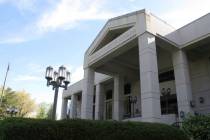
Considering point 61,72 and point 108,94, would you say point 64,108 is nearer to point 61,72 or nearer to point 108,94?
point 108,94

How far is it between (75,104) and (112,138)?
1976 cm

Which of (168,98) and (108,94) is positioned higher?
(108,94)

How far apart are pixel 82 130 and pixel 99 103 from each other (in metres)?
14.0

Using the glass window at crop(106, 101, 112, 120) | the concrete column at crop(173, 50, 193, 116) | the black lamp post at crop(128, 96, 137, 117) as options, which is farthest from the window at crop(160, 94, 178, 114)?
the glass window at crop(106, 101, 112, 120)

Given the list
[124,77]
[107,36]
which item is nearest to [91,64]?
[107,36]

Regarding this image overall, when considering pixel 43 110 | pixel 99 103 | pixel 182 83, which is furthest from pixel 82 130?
pixel 43 110

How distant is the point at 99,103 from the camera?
19953mm

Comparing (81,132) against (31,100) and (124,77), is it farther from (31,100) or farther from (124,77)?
(31,100)

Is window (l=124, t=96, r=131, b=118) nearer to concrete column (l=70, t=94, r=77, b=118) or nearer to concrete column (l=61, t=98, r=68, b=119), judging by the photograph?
concrete column (l=70, t=94, r=77, b=118)

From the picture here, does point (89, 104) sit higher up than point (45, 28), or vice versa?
point (45, 28)

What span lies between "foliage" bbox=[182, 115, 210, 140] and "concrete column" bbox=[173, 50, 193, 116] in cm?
200

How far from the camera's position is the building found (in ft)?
36.8

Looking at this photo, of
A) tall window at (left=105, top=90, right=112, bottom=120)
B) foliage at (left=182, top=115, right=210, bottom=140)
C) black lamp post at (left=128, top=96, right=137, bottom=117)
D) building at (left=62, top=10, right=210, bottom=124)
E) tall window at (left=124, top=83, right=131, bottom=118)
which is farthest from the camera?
tall window at (left=105, top=90, right=112, bottom=120)

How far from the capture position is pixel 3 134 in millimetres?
5055
